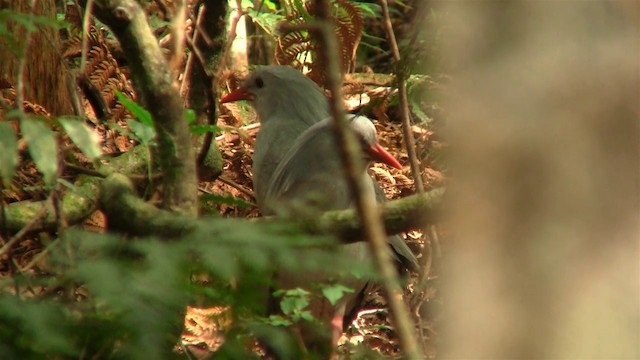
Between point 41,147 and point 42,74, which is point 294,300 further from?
point 42,74

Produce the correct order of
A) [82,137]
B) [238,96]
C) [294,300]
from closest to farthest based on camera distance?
[82,137], [294,300], [238,96]

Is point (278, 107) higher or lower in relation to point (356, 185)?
lower

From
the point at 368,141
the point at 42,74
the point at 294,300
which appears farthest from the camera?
the point at 42,74

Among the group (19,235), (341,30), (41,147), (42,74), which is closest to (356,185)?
(41,147)

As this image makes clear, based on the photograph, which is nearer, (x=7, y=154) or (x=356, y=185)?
(x=356, y=185)

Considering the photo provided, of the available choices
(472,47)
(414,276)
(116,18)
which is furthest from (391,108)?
(472,47)

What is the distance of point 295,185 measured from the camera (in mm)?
4602

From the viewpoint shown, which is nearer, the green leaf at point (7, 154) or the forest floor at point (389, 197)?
the green leaf at point (7, 154)

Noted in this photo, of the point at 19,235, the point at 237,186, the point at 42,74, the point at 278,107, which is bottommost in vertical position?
the point at 237,186

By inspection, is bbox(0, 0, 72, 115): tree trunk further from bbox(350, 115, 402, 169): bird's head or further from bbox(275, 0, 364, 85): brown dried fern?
bbox(350, 115, 402, 169): bird's head

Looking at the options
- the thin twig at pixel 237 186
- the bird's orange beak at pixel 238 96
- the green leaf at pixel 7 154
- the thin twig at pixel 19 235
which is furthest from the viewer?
the bird's orange beak at pixel 238 96

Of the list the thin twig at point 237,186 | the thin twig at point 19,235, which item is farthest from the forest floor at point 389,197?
the thin twig at point 19,235

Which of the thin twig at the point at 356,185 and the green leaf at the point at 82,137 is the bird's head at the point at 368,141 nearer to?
the green leaf at the point at 82,137

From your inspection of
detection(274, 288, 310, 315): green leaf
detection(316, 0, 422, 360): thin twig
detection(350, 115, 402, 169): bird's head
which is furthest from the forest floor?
detection(316, 0, 422, 360): thin twig
